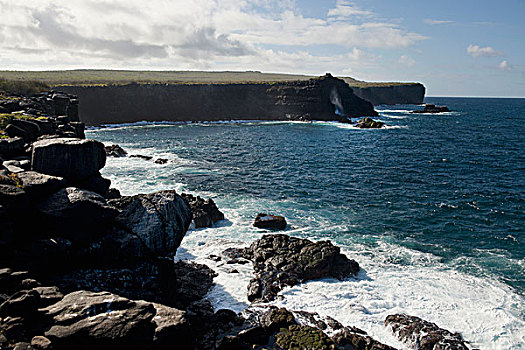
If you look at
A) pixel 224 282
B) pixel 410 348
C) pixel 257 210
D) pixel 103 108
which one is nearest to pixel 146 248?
pixel 224 282

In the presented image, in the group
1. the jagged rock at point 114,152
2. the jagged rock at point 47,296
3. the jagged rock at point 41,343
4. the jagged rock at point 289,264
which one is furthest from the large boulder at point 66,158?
the jagged rock at point 114,152

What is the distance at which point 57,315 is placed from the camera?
34.8 ft

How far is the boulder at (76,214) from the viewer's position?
1410cm

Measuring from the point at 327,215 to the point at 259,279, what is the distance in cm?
1400

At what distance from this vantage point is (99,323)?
413 inches

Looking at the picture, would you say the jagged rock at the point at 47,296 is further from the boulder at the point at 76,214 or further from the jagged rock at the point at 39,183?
the jagged rock at the point at 39,183

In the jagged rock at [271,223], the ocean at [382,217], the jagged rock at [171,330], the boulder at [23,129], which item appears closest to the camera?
the jagged rock at [171,330]

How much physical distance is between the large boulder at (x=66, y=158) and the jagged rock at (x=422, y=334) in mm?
16881

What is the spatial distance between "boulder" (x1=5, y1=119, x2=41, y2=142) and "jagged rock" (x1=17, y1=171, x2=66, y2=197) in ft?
25.1

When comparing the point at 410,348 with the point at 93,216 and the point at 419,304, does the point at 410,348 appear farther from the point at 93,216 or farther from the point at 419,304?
the point at 93,216

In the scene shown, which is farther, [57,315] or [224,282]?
[224,282]

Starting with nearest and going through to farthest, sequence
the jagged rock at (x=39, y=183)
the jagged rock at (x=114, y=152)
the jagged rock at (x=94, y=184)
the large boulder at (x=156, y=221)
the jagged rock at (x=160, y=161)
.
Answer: the jagged rock at (x=39, y=183)
the large boulder at (x=156, y=221)
the jagged rock at (x=94, y=184)
the jagged rock at (x=160, y=161)
the jagged rock at (x=114, y=152)

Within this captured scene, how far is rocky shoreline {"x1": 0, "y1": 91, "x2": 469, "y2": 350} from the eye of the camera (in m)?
10.5

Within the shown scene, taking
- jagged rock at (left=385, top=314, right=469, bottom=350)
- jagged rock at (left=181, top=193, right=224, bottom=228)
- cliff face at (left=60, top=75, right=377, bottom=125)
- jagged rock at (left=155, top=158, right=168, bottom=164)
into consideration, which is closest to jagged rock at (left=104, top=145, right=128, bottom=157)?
jagged rock at (left=155, top=158, right=168, bottom=164)
